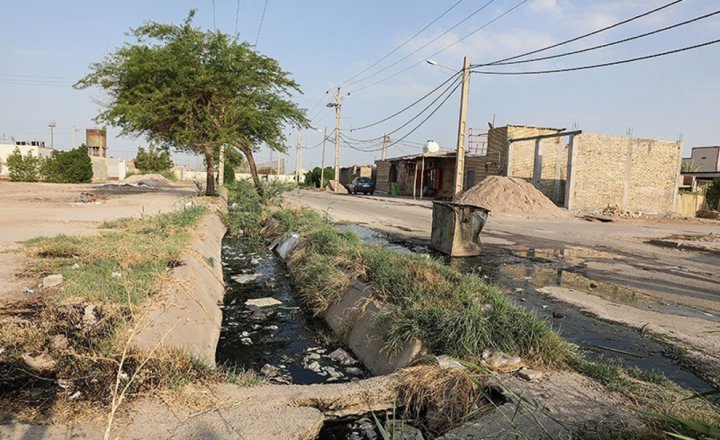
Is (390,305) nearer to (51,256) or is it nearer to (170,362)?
(170,362)

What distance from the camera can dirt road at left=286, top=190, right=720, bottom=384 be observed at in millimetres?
5527

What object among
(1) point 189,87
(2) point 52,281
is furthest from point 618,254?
(1) point 189,87

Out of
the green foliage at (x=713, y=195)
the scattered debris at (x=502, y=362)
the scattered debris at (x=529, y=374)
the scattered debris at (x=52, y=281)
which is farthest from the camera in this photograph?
the green foliage at (x=713, y=195)

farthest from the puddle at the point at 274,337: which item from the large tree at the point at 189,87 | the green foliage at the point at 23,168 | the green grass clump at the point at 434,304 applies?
the green foliage at the point at 23,168

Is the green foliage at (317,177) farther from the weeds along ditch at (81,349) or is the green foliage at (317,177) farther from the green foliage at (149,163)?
the weeds along ditch at (81,349)

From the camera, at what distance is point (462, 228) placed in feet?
33.6

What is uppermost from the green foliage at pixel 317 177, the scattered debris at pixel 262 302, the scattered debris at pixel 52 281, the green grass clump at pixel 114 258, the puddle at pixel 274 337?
the green foliage at pixel 317 177

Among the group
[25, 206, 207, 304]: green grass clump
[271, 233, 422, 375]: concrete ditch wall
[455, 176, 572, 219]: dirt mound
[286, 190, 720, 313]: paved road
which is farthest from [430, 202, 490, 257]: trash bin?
[455, 176, 572, 219]: dirt mound

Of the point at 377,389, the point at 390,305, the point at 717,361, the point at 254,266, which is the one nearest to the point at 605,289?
the point at 717,361

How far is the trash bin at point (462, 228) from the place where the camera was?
10.2 m

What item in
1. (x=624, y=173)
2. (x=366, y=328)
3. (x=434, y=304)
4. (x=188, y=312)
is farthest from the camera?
(x=624, y=173)

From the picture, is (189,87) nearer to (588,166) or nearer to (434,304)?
(434,304)

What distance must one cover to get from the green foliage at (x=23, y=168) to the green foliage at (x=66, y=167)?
538mm

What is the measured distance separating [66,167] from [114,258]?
123 ft
